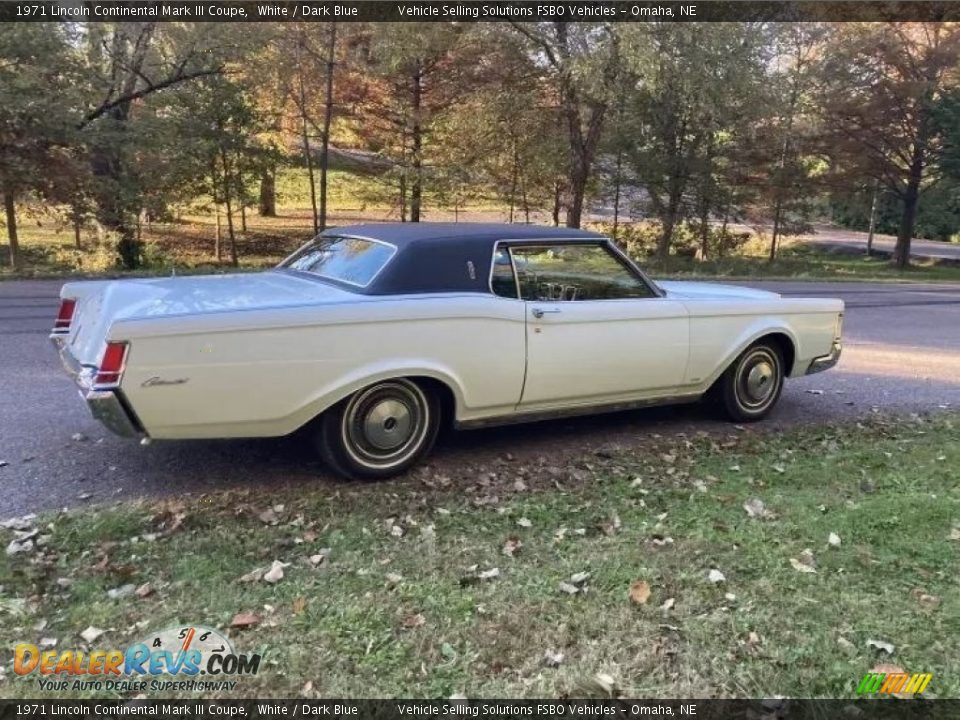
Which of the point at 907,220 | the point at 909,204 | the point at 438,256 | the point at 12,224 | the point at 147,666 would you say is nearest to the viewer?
the point at 147,666

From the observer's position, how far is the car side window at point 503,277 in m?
4.76

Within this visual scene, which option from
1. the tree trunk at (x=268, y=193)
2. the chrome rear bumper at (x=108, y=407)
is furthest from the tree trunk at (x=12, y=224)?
the chrome rear bumper at (x=108, y=407)

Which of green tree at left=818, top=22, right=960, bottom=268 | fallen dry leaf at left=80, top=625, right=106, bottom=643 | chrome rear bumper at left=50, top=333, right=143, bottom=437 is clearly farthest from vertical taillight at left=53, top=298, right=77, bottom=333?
green tree at left=818, top=22, right=960, bottom=268

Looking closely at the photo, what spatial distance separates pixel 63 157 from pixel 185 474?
42.9ft

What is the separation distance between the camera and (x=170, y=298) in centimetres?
420

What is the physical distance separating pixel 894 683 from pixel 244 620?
7.53ft

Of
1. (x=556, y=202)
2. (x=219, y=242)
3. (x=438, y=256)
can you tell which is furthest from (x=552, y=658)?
(x=556, y=202)

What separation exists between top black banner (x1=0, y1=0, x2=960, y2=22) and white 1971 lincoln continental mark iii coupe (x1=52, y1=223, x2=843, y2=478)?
41.1 ft

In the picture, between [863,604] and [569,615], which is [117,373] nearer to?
[569,615]

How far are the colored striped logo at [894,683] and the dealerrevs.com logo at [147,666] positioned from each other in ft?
6.73

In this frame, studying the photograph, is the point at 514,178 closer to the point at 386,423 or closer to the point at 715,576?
the point at 386,423

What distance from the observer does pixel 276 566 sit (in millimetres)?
3410

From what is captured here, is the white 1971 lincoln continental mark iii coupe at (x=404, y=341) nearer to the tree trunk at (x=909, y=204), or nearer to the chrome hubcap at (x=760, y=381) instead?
the chrome hubcap at (x=760, y=381)

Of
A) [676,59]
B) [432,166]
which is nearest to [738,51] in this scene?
[676,59]
